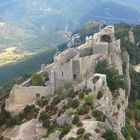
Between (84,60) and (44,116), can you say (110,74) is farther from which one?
(44,116)

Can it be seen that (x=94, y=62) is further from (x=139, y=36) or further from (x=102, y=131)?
(x=139, y=36)

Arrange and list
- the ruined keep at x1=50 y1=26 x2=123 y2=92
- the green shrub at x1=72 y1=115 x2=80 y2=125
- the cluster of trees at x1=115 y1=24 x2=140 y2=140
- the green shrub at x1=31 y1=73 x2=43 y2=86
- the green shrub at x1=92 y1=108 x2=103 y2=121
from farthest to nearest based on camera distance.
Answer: the green shrub at x1=31 y1=73 x2=43 y2=86 < the cluster of trees at x1=115 y1=24 x2=140 y2=140 < the ruined keep at x1=50 y1=26 x2=123 y2=92 < the green shrub at x1=92 y1=108 x2=103 y2=121 < the green shrub at x1=72 y1=115 x2=80 y2=125

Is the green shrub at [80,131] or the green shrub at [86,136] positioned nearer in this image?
the green shrub at [86,136]

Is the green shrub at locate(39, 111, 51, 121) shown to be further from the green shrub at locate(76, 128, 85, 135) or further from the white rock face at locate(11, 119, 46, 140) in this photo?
the green shrub at locate(76, 128, 85, 135)

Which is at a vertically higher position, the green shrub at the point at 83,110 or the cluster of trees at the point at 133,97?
the green shrub at the point at 83,110

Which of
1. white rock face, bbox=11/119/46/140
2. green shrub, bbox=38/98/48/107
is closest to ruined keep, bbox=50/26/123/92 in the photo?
green shrub, bbox=38/98/48/107

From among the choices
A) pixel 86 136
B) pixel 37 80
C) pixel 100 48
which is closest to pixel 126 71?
pixel 100 48

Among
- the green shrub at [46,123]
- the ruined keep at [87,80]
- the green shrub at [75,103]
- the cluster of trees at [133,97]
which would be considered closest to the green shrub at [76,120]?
the ruined keep at [87,80]

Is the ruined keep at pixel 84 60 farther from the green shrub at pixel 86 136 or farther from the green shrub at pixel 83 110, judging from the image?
the green shrub at pixel 86 136

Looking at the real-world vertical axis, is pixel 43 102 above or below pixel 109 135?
below

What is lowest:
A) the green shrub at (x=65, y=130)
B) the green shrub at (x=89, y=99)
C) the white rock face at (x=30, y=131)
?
the white rock face at (x=30, y=131)

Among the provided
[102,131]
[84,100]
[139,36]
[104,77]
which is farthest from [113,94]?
[139,36]
